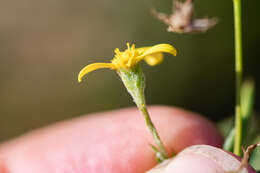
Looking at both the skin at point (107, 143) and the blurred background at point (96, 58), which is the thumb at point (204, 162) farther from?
the blurred background at point (96, 58)

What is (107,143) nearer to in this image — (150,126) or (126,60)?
(150,126)

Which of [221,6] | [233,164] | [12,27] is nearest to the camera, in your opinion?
[233,164]

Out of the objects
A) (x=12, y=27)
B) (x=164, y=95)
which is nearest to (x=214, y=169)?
(x=164, y=95)

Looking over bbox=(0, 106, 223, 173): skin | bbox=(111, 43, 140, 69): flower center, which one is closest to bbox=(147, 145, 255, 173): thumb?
bbox=(111, 43, 140, 69): flower center

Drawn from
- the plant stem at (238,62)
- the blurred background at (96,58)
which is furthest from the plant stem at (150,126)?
the blurred background at (96,58)

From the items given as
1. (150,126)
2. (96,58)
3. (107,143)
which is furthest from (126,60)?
(96,58)

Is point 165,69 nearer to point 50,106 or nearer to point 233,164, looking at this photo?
point 50,106

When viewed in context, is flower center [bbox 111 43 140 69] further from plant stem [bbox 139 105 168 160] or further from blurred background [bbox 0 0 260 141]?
blurred background [bbox 0 0 260 141]
